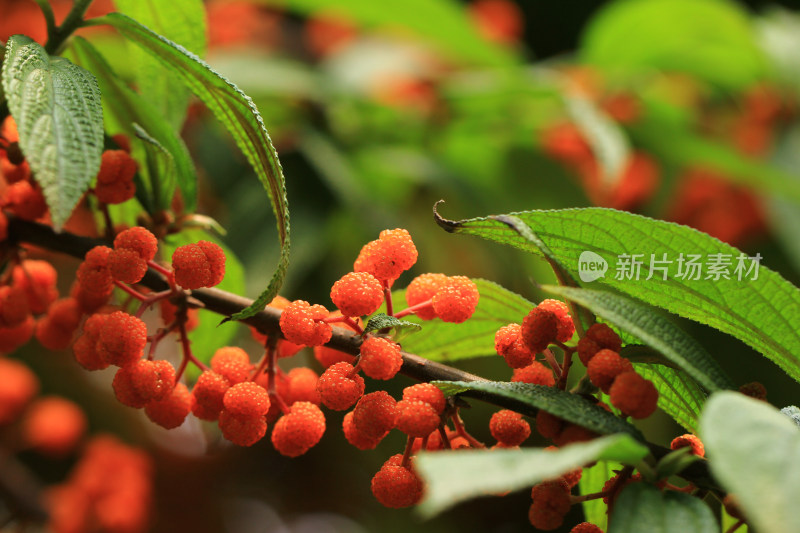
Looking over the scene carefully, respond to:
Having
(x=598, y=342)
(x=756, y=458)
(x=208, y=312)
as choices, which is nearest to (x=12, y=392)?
(x=208, y=312)

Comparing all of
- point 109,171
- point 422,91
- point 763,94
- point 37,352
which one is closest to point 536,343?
point 109,171

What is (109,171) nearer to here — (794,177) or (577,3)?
(794,177)

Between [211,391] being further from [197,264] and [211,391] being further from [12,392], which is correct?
[12,392]

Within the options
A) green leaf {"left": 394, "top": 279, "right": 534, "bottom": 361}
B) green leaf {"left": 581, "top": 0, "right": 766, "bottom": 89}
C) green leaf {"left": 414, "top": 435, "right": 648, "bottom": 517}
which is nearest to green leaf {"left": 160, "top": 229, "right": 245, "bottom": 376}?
green leaf {"left": 394, "top": 279, "right": 534, "bottom": 361}

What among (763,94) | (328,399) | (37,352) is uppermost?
(763,94)

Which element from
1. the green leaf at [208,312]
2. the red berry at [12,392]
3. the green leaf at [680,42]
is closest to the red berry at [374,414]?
Result: the green leaf at [208,312]

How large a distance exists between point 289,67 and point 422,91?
0.91 ft

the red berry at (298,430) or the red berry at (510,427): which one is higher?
the red berry at (510,427)

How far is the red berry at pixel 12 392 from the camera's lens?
4.01ft

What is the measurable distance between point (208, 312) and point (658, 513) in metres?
0.39

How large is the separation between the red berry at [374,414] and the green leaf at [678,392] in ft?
0.52

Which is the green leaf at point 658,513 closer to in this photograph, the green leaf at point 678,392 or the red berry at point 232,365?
the green leaf at point 678,392

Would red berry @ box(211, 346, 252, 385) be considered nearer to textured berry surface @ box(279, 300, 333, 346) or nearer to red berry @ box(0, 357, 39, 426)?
textured berry surface @ box(279, 300, 333, 346)

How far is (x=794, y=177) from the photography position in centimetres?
126
